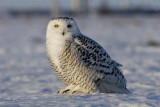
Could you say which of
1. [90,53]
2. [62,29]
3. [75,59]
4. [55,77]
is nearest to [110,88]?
[90,53]

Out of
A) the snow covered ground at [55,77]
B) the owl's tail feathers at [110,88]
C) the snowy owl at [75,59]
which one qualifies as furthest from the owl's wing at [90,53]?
the snow covered ground at [55,77]

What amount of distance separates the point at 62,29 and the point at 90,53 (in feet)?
1.35

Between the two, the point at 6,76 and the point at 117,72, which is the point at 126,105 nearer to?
the point at 117,72

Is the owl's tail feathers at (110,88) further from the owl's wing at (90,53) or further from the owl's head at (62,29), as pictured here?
the owl's head at (62,29)

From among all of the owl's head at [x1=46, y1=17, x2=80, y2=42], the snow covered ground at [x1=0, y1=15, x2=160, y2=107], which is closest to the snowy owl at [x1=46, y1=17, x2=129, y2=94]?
the owl's head at [x1=46, y1=17, x2=80, y2=42]

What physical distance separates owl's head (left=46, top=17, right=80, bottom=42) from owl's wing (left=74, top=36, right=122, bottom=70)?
3.7 inches

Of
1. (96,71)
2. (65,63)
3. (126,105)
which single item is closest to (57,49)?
(65,63)

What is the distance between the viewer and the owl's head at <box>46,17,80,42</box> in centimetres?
392

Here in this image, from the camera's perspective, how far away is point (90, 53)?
157 inches

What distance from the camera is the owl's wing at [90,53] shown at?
3.91m

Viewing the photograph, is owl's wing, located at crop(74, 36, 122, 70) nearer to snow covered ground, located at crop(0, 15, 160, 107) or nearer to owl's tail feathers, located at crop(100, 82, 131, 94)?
→ owl's tail feathers, located at crop(100, 82, 131, 94)

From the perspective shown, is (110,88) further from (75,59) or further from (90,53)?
(75,59)

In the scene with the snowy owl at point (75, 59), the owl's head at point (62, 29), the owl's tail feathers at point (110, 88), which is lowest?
the owl's tail feathers at point (110, 88)

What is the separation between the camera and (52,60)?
3.97m
